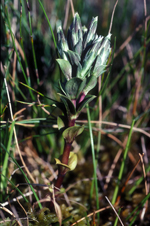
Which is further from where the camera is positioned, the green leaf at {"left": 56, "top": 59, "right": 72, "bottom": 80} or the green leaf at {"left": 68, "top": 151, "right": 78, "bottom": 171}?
the green leaf at {"left": 68, "top": 151, "right": 78, "bottom": 171}

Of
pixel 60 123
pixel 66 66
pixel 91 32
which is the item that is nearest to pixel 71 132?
pixel 60 123

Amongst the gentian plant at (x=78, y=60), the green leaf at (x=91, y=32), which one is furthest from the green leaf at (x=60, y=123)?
the green leaf at (x=91, y=32)

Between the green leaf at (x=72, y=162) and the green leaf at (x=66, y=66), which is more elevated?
the green leaf at (x=66, y=66)

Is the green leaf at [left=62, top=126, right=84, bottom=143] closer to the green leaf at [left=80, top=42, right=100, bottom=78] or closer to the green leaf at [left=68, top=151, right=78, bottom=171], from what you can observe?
the green leaf at [left=68, top=151, right=78, bottom=171]

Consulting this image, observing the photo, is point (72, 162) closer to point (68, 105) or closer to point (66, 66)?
point (68, 105)

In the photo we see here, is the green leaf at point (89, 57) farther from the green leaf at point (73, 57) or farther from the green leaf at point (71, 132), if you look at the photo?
the green leaf at point (71, 132)

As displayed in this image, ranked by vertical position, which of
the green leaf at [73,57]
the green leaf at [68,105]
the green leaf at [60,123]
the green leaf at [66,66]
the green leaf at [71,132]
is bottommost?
the green leaf at [71,132]

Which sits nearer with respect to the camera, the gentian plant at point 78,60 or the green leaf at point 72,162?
the gentian plant at point 78,60

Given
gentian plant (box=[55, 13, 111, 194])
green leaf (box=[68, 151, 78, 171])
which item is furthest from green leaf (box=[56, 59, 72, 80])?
green leaf (box=[68, 151, 78, 171])
